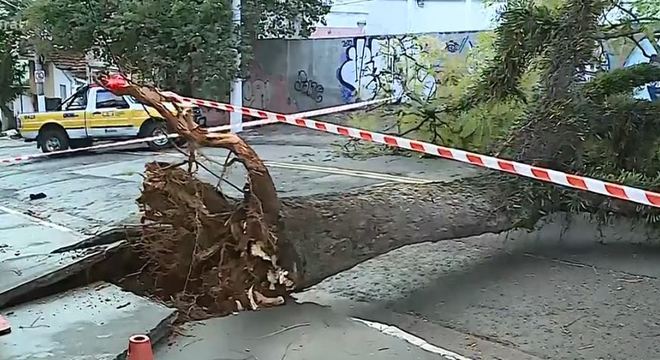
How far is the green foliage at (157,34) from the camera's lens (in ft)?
54.3

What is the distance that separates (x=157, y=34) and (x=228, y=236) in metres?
12.8

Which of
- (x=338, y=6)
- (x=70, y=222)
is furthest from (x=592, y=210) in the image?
(x=338, y=6)

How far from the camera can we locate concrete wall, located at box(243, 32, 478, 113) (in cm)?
2042

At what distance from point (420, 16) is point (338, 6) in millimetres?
2926

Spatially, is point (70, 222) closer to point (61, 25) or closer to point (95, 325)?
point (95, 325)

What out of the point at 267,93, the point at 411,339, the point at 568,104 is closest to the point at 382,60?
the point at 267,93

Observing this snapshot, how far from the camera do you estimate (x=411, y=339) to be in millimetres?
4730

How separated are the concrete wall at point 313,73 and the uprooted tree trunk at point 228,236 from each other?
15.3 metres

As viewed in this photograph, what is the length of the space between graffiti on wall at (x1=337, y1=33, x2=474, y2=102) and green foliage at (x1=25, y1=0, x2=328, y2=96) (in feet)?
12.3

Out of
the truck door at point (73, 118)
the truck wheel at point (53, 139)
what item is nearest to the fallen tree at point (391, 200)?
the truck door at point (73, 118)

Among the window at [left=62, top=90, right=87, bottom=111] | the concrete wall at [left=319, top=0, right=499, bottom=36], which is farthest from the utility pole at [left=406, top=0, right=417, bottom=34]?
the window at [left=62, top=90, right=87, bottom=111]

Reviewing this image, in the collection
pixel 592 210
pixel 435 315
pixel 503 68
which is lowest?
pixel 435 315

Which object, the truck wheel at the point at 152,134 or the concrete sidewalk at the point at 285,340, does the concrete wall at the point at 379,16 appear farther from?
the concrete sidewalk at the point at 285,340

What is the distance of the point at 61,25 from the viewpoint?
17109 millimetres
